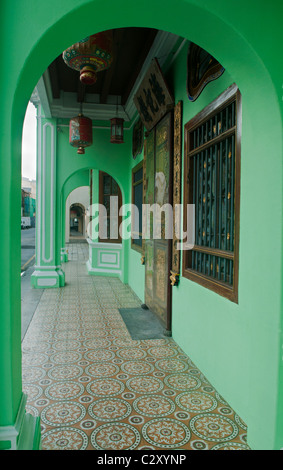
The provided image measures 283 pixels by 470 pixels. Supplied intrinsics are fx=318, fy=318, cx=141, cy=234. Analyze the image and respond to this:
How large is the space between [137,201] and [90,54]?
3768 millimetres

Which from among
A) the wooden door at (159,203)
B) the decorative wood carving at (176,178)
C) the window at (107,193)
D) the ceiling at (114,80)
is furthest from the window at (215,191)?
the window at (107,193)

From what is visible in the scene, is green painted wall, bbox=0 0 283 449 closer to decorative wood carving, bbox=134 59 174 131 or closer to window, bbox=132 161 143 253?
decorative wood carving, bbox=134 59 174 131

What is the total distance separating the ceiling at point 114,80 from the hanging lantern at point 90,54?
100 centimetres

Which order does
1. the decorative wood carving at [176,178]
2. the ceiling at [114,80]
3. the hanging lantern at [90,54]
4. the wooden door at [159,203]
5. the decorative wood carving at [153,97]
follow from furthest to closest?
1. the ceiling at [114,80]
2. the wooden door at [159,203]
3. the decorative wood carving at [153,97]
4. the decorative wood carving at [176,178]
5. the hanging lantern at [90,54]

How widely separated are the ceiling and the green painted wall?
2.13m

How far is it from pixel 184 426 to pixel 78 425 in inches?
28.5

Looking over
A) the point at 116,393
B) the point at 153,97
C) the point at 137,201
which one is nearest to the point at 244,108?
the point at 116,393

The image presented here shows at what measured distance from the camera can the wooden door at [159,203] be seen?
394cm

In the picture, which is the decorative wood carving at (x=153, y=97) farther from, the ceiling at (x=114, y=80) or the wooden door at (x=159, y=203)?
the ceiling at (x=114, y=80)

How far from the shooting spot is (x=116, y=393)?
103 inches

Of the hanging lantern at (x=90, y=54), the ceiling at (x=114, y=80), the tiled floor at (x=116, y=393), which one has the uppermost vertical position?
the ceiling at (x=114, y=80)

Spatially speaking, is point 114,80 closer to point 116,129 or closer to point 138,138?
point 116,129

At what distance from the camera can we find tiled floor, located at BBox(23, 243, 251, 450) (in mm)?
2041

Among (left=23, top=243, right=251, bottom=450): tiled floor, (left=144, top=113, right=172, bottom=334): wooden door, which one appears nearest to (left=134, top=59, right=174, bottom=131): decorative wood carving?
(left=144, top=113, right=172, bottom=334): wooden door
